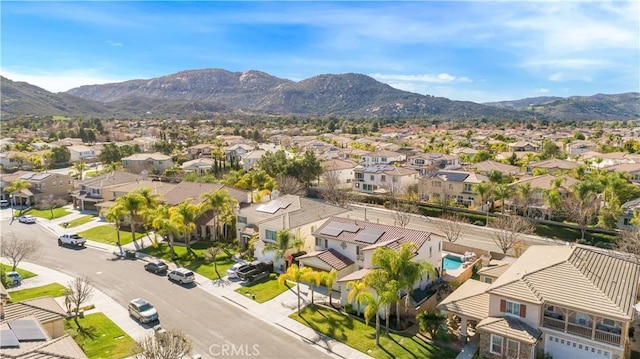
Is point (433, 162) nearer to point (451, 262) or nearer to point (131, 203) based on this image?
point (451, 262)

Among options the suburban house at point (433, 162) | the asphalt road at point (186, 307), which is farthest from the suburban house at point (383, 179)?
the asphalt road at point (186, 307)

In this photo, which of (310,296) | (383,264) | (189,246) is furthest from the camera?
(189,246)

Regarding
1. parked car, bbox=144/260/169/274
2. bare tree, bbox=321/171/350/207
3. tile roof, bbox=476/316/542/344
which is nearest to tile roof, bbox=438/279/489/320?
tile roof, bbox=476/316/542/344

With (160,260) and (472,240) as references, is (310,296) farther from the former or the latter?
(472,240)

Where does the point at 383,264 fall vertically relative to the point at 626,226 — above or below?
above

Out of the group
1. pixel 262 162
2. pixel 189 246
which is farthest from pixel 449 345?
pixel 262 162

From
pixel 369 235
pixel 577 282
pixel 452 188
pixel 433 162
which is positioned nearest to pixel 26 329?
pixel 369 235

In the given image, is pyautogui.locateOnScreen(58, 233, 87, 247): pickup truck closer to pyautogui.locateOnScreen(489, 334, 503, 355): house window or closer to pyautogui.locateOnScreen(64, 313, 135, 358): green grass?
pyautogui.locateOnScreen(64, 313, 135, 358): green grass

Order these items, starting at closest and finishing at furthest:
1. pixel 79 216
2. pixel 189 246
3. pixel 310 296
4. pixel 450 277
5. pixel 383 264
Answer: pixel 383 264
pixel 310 296
pixel 450 277
pixel 189 246
pixel 79 216
